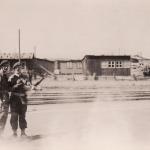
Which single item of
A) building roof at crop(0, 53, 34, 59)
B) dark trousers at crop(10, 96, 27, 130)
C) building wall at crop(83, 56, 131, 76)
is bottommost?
dark trousers at crop(10, 96, 27, 130)

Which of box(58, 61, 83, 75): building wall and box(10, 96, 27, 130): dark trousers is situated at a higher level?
box(58, 61, 83, 75): building wall

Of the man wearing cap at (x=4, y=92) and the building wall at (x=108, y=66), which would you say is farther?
the building wall at (x=108, y=66)

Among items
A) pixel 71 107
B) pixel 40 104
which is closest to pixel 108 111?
pixel 71 107

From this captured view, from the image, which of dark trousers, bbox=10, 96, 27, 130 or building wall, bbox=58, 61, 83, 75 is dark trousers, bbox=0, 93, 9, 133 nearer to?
dark trousers, bbox=10, 96, 27, 130

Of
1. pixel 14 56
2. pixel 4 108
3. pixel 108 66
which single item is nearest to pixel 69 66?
pixel 108 66

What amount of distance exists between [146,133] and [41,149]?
2.32 meters

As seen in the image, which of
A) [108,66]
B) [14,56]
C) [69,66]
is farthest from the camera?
[69,66]

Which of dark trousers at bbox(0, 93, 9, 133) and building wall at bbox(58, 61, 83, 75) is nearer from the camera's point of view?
dark trousers at bbox(0, 93, 9, 133)

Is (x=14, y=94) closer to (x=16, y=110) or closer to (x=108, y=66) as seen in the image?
(x=16, y=110)

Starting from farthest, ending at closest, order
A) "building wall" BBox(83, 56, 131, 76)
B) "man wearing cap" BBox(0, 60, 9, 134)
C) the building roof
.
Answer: "building wall" BBox(83, 56, 131, 76)
the building roof
"man wearing cap" BBox(0, 60, 9, 134)

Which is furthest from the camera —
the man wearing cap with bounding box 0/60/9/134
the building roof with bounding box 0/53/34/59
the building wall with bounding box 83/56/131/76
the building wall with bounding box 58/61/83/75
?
the building wall with bounding box 58/61/83/75

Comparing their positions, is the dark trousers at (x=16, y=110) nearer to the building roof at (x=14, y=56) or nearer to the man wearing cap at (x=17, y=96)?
the man wearing cap at (x=17, y=96)

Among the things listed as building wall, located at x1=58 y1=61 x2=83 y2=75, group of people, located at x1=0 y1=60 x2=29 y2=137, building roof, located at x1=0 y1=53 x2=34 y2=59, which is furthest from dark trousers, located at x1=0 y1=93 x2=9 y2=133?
building wall, located at x1=58 y1=61 x2=83 y2=75

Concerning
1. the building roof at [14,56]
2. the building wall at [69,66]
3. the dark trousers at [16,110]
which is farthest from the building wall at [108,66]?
the dark trousers at [16,110]
